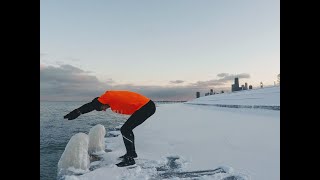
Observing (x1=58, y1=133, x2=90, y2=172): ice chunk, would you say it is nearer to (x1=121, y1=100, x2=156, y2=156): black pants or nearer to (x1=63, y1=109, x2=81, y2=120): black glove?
(x1=63, y1=109, x2=81, y2=120): black glove

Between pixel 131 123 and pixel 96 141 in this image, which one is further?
pixel 96 141

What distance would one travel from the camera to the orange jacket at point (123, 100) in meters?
4.50

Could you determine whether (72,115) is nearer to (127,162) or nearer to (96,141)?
(127,162)

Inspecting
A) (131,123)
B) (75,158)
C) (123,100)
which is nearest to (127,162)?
(131,123)

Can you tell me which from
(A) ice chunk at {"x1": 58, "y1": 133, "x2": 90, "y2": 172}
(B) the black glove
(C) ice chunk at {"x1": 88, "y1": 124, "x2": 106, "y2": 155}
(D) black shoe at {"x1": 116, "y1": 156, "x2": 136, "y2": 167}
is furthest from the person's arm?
(C) ice chunk at {"x1": 88, "y1": 124, "x2": 106, "y2": 155}

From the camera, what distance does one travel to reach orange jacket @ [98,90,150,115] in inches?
177

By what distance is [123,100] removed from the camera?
460 centimetres

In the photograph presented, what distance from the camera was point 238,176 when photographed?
4000 mm

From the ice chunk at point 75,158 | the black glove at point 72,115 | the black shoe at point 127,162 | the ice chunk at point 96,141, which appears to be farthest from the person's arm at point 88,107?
the ice chunk at point 96,141

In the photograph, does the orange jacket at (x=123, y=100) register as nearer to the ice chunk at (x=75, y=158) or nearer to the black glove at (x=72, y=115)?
the black glove at (x=72, y=115)
